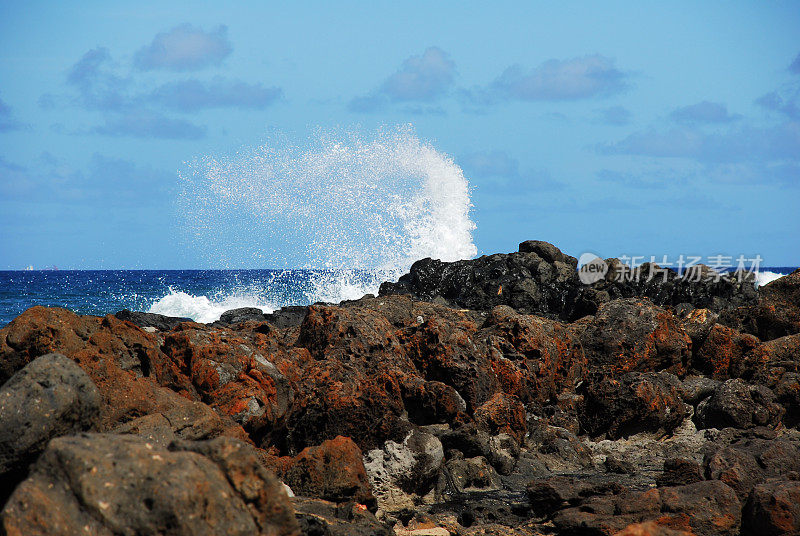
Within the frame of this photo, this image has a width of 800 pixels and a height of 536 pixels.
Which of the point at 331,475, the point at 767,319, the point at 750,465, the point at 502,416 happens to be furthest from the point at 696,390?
the point at 331,475

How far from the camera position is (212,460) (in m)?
3.29

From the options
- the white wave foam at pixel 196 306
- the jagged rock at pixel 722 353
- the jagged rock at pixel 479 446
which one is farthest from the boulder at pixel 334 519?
the white wave foam at pixel 196 306

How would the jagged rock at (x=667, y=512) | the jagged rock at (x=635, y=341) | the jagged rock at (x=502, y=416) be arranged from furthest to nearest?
the jagged rock at (x=635, y=341) → the jagged rock at (x=502, y=416) → the jagged rock at (x=667, y=512)

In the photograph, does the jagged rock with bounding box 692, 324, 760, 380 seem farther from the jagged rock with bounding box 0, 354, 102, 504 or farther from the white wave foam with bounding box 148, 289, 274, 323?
the white wave foam with bounding box 148, 289, 274, 323

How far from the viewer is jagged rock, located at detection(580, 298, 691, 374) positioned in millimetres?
9633

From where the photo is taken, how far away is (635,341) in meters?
9.71

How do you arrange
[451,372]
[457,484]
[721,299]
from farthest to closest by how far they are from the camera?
1. [721,299]
2. [451,372]
3. [457,484]

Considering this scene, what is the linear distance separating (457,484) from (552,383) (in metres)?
2.90

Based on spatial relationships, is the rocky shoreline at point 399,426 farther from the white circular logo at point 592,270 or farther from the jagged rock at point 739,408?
the white circular logo at point 592,270

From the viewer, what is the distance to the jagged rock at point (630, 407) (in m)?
8.27

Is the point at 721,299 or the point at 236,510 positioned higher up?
the point at 721,299

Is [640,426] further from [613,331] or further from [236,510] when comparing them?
[236,510]

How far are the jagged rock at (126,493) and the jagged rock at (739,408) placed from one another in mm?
6773

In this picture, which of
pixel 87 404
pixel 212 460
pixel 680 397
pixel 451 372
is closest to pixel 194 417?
pixel 87 404
